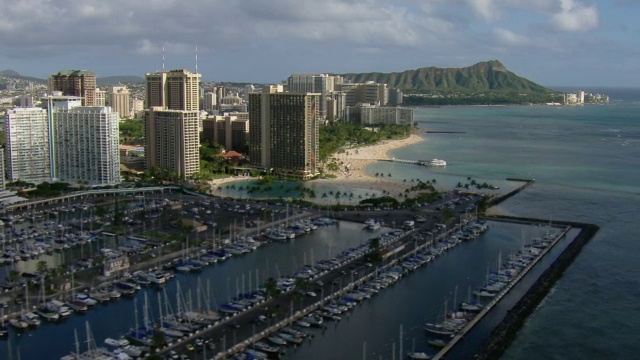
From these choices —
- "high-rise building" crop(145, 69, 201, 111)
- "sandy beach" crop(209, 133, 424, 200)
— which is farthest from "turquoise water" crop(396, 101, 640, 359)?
"high-rise building" crop(145, 69, 201, 111)

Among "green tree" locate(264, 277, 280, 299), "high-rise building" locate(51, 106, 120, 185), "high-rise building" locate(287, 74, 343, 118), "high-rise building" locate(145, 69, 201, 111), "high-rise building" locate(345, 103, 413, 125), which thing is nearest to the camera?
"green tree" locate(264, 277, 280, 299)

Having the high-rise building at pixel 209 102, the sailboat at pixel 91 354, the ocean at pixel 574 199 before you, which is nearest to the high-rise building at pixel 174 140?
the ocean at pixel 574 199

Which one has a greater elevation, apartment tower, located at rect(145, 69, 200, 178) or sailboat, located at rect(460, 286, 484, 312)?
apartment tower, located at rect(145, 69, 200, 178)

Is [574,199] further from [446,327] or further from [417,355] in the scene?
[417,355]

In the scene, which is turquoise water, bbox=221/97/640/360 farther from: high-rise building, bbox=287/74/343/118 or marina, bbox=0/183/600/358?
high-rise building, bbox=287/74/343/118

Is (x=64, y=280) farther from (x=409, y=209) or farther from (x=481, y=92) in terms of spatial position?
(x=481, y=92)

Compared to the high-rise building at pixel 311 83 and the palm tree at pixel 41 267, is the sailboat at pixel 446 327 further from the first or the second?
the high-rise building at pixel 311 83

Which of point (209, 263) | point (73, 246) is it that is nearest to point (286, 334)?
point (209, 263)

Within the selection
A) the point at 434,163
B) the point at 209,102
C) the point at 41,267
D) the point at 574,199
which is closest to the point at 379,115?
the point at 209,102
